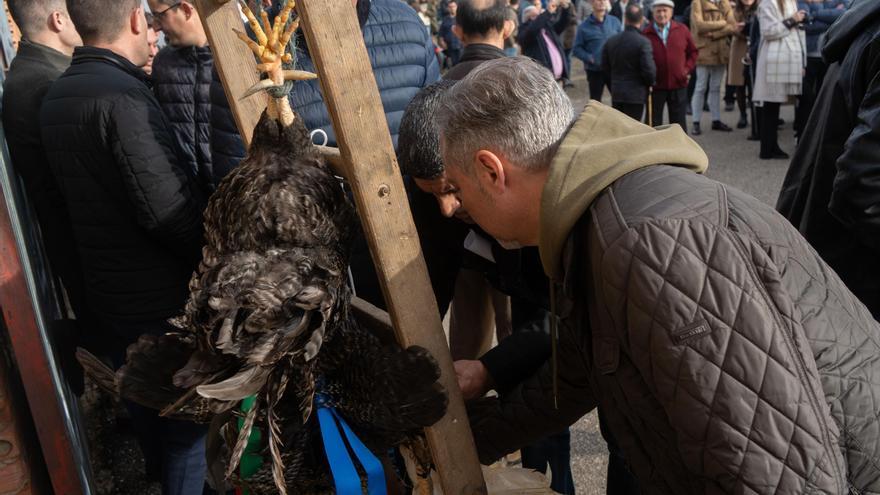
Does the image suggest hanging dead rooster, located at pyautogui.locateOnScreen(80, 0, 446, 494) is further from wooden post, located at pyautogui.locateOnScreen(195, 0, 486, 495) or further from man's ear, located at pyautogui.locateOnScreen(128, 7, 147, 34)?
man's ear, located at pyautogui.locateOnScreen(128, 7, 147, 34)

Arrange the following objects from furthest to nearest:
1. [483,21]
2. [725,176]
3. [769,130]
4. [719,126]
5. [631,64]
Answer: [719,126] < [769,130] < [631,64] < [725,176] < [483,21]

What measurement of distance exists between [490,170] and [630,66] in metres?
7.88

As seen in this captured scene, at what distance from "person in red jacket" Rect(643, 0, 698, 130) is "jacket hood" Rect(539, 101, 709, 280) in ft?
27.2

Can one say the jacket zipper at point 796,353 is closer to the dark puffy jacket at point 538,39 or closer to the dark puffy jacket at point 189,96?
the dark puffy jacket at point 189,96

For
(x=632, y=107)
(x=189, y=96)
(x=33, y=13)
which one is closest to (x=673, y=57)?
(x=632, y=107)

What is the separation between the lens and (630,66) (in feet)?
29.2

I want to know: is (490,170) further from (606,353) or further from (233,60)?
(233,60)

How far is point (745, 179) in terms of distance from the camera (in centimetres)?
838

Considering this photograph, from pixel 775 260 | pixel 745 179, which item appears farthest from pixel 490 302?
pixel 745 179

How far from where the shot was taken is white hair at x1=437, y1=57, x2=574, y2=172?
1554mm

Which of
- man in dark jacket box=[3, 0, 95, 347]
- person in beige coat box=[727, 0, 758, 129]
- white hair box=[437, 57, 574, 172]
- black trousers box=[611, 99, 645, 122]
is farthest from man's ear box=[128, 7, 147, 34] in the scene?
person in beige coat box=[727, 0, 758, 129]

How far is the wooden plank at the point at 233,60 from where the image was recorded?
1.99 meters

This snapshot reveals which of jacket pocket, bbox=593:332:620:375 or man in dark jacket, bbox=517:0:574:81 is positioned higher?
jacket pocket, bbox=593:332:620:375

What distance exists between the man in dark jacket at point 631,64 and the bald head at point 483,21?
5.31 m
